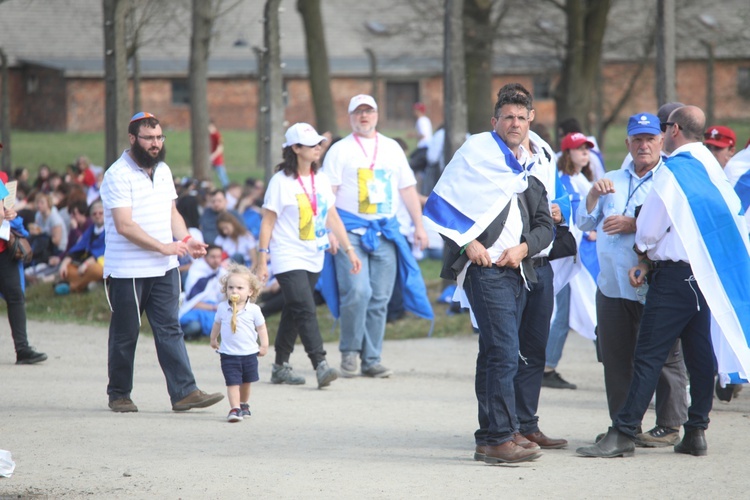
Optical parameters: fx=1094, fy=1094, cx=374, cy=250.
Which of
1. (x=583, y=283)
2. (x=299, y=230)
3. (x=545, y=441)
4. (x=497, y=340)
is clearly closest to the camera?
(x=497, y=340)

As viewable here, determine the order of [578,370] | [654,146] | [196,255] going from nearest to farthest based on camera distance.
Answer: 1. [654,146]
2. [196,255]
3. [578,370]

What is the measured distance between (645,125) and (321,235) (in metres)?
3.27

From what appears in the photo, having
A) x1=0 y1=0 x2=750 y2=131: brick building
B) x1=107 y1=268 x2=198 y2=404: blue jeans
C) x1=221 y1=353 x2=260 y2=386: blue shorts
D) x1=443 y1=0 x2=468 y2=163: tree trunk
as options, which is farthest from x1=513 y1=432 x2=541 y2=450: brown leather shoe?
x1=0 y1=0 x2=750 y2=131: brick building

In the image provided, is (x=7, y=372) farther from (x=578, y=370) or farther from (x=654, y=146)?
(x=654, y=146)

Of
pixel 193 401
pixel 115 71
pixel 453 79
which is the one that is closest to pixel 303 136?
pixel 193 401

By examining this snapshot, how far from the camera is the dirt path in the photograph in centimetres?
574

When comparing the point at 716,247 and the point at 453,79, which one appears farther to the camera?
the point at 453,79

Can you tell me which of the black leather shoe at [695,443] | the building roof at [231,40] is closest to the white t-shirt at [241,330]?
the black leather shoe at [695,443]

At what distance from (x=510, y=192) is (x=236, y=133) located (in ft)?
123

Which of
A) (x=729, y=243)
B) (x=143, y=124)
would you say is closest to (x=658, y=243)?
(x=729, y=243)

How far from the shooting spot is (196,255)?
7516 mm

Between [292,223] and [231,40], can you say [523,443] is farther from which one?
[231,40]

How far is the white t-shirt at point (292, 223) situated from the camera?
29.3ft

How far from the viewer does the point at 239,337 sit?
7.67 m
